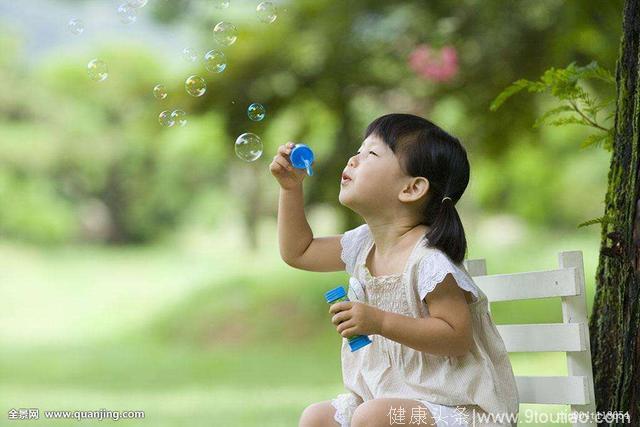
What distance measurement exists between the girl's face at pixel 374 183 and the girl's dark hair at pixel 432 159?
0.06 feet

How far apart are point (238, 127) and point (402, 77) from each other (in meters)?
1.60

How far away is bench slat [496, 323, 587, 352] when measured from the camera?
1588 mm

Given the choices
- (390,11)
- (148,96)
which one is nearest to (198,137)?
(148,96)

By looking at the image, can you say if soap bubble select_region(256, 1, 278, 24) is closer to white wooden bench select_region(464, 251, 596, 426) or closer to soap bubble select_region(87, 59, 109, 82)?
soap bubble select_region(87, 59, 109, 82)

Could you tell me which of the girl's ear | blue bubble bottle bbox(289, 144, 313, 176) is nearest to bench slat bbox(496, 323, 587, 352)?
the girl's ear

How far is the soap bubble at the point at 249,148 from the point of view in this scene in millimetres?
2076

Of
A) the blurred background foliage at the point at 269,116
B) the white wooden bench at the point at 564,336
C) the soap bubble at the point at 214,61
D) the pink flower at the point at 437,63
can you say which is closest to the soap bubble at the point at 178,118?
the soap bubble at the point at 214,61

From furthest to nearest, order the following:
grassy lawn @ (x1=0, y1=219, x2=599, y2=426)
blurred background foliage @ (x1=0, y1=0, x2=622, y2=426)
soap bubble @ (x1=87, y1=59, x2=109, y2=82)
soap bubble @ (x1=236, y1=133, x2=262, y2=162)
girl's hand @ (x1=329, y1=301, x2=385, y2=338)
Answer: grassy lawn @ (x1=0, y1=219, x2=599, y2=426) < blurred background foliage @ (x1=0, y1=0, x2=622, y2=426) < soap bubble @ (x1=87, y1=59, x2=109, y2=82) < soap bubble @ (x1=236, y1=133, x2=262, y2=162) < girl's hand @ (x1=329, y1=301, x2=385, y2=338)

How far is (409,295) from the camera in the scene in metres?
1.58

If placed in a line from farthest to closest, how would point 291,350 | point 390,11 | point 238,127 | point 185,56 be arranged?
point 291,350 → point 390,11 → point 238,127 → point 185,56

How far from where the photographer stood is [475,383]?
1527 millimetres

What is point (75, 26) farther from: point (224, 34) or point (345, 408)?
point (345, 408)

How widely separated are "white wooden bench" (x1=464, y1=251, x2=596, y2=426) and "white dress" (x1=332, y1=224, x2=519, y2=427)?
9 cm

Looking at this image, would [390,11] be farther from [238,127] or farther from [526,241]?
[526,241]
